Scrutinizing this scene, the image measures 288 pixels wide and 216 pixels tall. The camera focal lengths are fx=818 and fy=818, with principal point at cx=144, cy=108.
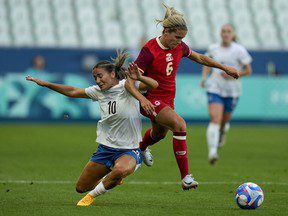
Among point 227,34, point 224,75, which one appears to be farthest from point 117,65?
point 224,75

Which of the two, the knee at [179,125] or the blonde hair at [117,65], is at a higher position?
the blonde hair at [117,65]

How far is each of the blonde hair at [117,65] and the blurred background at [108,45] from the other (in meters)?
11.2

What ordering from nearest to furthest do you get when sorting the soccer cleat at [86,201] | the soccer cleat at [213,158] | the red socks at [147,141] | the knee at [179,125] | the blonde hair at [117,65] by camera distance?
the soccer cleat at [86,201]
the blonde hair at [117,65]
the knee at [179,125]
the red socks at [147,141]
the soccer cleat at [213,158]

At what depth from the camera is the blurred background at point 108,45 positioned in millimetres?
23109

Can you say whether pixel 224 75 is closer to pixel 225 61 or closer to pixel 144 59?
pixel 225 61

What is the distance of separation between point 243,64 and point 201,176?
132 inches

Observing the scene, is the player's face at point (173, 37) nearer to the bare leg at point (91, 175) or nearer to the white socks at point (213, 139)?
the bare leg at point (91, 175)

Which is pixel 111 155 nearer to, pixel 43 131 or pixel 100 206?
pixel 100 206

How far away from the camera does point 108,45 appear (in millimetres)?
27094

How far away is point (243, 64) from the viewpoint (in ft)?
50.3

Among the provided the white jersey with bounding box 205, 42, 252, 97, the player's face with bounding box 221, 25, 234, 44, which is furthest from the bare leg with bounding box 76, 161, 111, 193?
the player's face with bounding box 221, 25, 234, 44

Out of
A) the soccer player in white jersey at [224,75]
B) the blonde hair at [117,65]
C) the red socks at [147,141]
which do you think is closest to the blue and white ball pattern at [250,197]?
the blonde hair at [117,65]

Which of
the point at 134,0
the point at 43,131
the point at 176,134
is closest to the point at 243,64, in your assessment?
the point at 176,134

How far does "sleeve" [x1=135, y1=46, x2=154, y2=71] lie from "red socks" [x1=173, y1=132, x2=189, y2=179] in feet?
3.08
